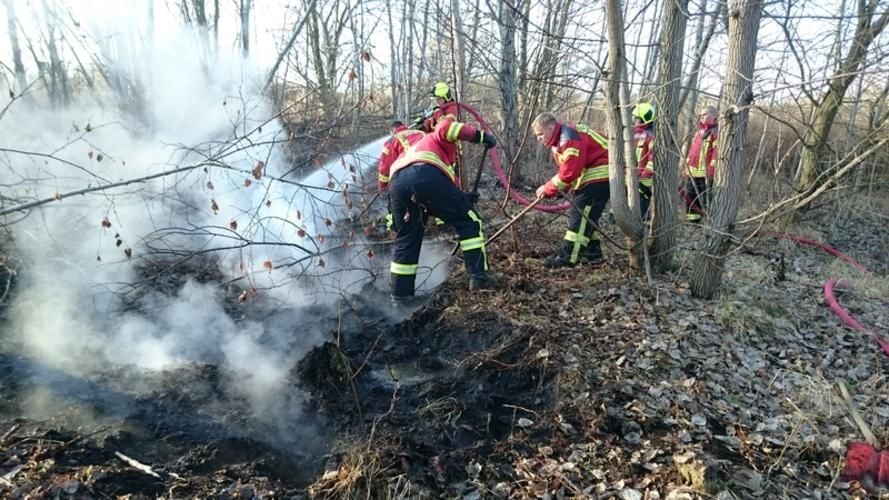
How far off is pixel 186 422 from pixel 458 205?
10.8ft

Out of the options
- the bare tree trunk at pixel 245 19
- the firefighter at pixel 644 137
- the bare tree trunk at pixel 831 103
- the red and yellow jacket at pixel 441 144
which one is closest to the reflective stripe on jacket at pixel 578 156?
the firefighter at pixel 644 137

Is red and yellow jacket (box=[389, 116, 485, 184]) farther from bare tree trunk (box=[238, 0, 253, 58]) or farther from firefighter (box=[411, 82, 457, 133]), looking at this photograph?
bare tree trunk (box=[238, 0, 253, 58])

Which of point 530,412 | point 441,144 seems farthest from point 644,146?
point 530,412

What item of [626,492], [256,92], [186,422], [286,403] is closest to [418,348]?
[286,403]

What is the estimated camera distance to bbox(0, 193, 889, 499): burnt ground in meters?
3.07

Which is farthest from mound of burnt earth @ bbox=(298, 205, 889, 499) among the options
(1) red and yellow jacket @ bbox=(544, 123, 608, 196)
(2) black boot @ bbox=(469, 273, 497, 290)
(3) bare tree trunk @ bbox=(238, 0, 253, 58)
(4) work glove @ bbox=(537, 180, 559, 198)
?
(3) bare tree trunk @ bbox=(238, 0, 253, 58)

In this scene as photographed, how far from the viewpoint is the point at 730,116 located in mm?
4691

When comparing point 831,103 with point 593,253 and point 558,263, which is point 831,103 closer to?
point 593,253

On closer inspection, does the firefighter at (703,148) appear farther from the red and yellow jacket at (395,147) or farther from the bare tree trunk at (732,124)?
the red and yellow jacket at (395,147)

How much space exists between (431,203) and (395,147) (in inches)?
65.8

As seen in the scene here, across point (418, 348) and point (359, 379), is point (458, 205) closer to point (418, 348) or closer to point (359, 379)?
point (418, 348)

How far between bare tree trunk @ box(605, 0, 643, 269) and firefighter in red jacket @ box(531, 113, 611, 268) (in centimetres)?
45

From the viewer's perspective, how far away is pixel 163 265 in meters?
6.45

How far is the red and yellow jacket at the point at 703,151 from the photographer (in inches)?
316
